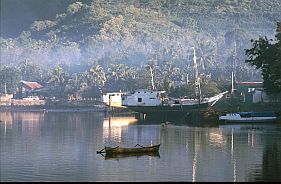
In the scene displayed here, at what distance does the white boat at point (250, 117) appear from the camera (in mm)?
89188

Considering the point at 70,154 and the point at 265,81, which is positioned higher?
the point at 265,81

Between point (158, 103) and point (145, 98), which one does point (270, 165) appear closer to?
point (158, 103)

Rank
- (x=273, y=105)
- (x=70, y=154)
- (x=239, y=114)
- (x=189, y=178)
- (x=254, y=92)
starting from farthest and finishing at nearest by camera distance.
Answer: (x=254, y=92) < (x=273, y=105) < (x=239, y=114) < (x=70, y=154) < (x=189, y=178)

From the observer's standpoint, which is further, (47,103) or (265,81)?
(47,103)

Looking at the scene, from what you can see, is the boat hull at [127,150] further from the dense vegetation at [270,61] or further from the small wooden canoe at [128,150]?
the dense vegetation at [270,61]

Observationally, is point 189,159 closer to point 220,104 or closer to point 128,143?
point 128,143

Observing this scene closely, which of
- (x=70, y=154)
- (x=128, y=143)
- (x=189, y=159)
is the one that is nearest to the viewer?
(x=189, y=159)

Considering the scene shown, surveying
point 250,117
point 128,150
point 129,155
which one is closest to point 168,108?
point 250,117

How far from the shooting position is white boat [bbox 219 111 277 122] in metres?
89.2

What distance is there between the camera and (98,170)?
46.7 meters

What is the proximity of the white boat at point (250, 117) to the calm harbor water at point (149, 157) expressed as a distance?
5598 mm

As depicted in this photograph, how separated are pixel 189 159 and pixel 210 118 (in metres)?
42.3

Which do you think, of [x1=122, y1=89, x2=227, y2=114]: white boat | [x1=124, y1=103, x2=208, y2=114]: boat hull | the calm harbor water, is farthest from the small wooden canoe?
[x1=124, y1=103, x2=208, y2=114]: boat hull

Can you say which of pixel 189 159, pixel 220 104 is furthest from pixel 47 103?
pixel 189 159
